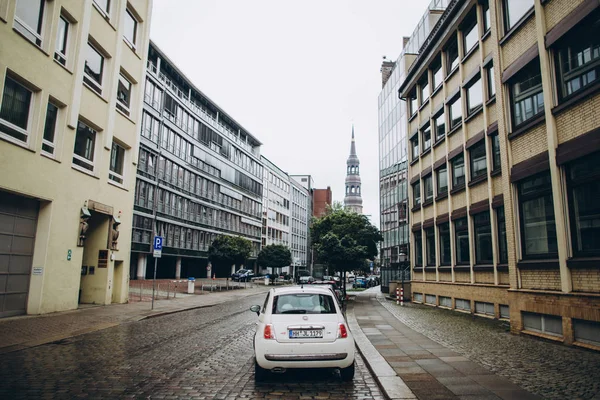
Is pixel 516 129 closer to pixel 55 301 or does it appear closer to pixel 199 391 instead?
pixel 199 391

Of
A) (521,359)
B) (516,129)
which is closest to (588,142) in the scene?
(516,129)

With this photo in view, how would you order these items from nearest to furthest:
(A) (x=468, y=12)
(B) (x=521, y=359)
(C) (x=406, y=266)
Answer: (B) (x=521, y=359) < (A) (x=468, y=12) < (C) (x=406, y=266)

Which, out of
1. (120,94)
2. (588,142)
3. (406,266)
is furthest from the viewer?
(406,266)

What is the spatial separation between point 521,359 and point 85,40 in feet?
59.1

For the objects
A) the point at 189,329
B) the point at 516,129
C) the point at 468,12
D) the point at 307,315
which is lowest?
the point at 189,329

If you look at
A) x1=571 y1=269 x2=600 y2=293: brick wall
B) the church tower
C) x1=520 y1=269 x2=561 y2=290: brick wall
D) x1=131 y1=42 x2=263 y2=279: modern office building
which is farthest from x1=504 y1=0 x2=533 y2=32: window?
the church tower

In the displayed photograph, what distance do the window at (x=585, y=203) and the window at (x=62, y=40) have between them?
55.2 ft

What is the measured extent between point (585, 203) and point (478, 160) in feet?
27.9

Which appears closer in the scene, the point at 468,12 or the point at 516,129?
the point at 516,129

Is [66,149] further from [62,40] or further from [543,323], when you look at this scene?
[543,323]

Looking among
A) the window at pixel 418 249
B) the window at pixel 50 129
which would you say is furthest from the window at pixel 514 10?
the window at pixel 50 129

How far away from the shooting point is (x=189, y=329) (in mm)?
13188

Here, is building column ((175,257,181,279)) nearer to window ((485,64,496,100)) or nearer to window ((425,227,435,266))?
window ((425,227,435,266))

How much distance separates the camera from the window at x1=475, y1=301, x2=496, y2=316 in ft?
54.6
